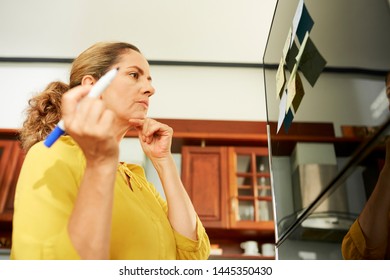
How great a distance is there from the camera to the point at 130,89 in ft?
2.32

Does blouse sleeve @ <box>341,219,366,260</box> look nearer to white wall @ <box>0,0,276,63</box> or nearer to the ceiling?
the ceiling

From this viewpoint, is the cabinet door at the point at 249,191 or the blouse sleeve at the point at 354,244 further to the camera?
the cabinet door at the point at 249,191

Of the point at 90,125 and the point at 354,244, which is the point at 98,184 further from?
the point at 354,244

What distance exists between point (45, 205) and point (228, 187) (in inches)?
56.6

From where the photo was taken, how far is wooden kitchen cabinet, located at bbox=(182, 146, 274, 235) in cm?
181

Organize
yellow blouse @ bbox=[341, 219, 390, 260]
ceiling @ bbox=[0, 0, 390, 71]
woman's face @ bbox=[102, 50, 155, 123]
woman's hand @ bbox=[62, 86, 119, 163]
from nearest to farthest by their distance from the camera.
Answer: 1. woman's hand @ bbox=[62, 86, 119, 163]
2. yellow blouse @ bbox=[341, 219, 390, 260]
3. woman's face @ bbox=[102, 50, 155, 123]
4. ceiling @ bbox=[0, 0, 390, 71]

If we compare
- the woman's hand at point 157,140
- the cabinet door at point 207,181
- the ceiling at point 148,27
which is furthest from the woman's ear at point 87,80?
the cabinet door at point 207,181

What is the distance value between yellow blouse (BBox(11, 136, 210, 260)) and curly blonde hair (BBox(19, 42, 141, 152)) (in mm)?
134

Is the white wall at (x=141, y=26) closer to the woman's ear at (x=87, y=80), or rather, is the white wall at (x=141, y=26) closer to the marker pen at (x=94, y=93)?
the woman's ear at (x=87, y=80)

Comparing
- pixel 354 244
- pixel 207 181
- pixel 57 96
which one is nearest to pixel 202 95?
pixel 207 181

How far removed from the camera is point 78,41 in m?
1.64

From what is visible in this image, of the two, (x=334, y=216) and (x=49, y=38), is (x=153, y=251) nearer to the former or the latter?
(x=334, y=216)

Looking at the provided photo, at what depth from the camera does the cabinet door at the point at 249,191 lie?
1823 mm

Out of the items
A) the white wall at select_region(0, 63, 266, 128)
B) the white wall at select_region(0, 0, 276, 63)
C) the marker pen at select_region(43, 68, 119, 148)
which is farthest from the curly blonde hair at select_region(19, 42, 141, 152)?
the white wall at select_region(0, 63, 266, 128)
